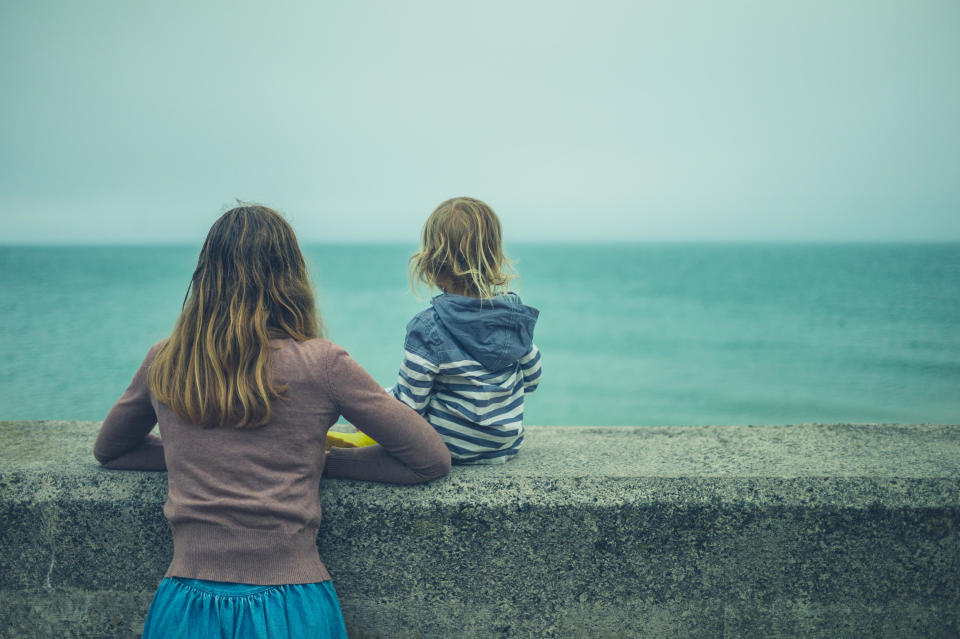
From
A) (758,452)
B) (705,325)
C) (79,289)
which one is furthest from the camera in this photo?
(79,289)

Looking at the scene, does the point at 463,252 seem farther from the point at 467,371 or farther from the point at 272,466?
the point at 272,466

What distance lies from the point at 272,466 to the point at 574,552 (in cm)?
85

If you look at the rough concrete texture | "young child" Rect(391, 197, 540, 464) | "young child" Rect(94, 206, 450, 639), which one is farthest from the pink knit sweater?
"young child" Rect(391, 197, 540, 464)

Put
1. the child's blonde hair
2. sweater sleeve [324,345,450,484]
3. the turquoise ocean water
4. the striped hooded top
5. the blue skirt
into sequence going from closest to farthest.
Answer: the blue skirt → sweater sleeve [324,345,450,484] → the striped hooded top → the child's blonde hair → the turquoise ocean water

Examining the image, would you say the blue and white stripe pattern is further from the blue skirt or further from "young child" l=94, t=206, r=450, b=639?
the blue skirt

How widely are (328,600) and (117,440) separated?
0.76 meters

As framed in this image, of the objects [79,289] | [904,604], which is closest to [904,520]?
[904,604]

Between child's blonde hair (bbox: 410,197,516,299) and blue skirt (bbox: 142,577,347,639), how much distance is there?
3.37 ft

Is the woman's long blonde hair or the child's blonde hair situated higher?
the child's blonde hair

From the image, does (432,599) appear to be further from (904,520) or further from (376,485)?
(904,520)

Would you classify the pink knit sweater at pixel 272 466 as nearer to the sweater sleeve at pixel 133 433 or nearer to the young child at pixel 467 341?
the sweater sleeve at pixel 133 433

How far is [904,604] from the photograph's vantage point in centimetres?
182

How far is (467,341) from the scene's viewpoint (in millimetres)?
2023

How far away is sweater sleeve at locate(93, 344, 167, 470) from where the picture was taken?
1.72 meters
